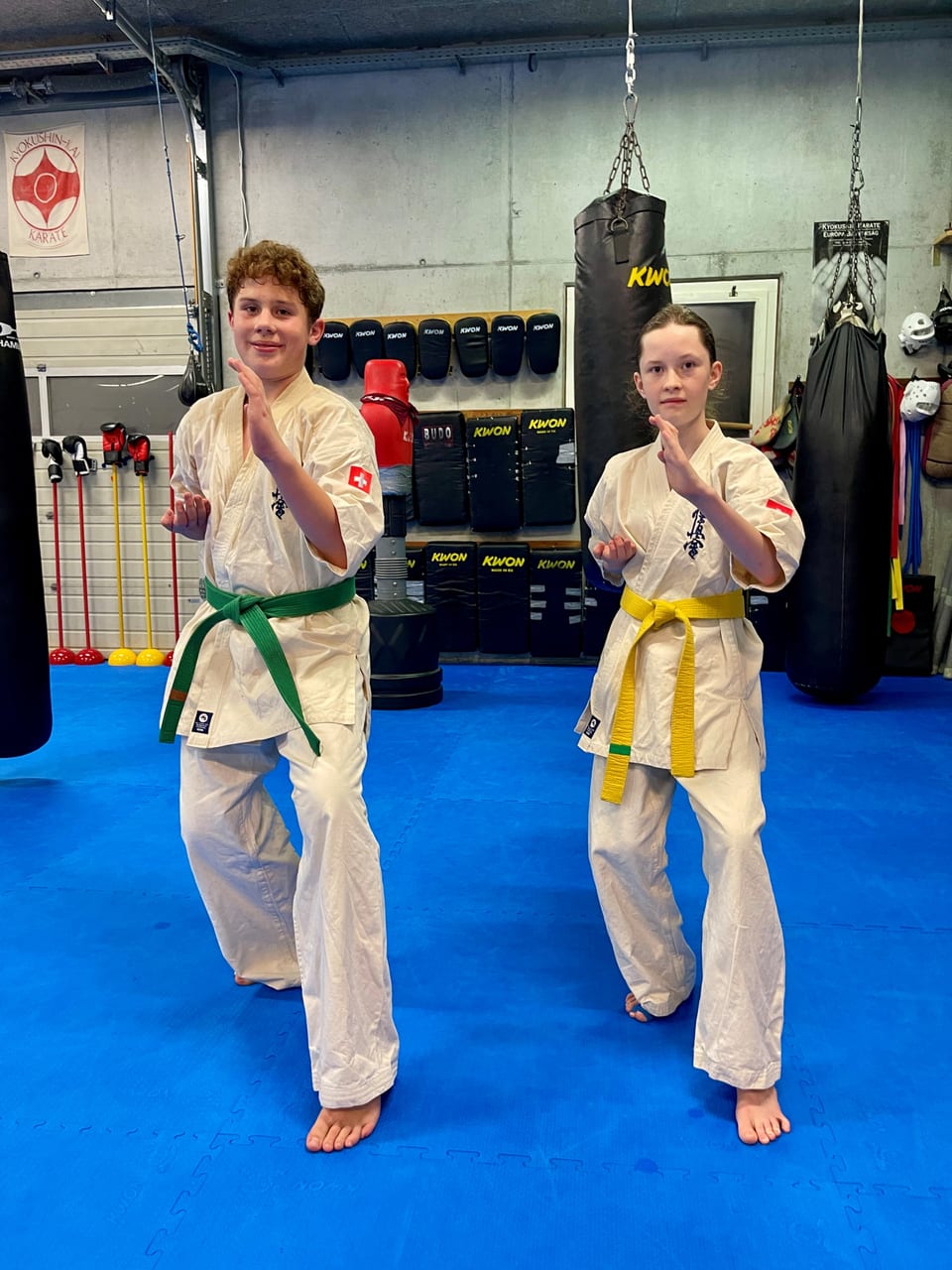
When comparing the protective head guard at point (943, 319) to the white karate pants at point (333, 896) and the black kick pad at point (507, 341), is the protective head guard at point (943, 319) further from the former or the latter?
the white karate pants at point (333, 896)

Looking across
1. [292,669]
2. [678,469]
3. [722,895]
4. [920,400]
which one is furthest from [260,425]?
[920,400]

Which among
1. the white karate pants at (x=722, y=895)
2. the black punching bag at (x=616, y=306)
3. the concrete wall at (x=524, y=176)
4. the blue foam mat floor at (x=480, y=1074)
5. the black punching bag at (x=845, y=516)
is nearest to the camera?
the blue foam mat floor at (x=480, y=1074)

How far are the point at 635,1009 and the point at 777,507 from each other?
1.26 meters

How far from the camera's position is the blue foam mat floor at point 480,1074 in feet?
5.43

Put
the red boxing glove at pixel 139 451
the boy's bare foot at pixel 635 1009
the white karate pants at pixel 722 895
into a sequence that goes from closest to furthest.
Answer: the white karate pants at pixel 722 895 < the boy's bare foot at pixel 635 1009 < the red boxing glove at pixel 139 451

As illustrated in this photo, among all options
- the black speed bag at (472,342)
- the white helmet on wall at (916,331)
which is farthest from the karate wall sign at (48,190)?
Result: the white helmet on wall at (916,331)

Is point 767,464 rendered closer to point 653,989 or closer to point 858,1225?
point 653,989

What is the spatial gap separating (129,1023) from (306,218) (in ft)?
21.5

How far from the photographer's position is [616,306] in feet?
10.5

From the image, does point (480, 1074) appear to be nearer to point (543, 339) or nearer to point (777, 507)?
point (777, 507)

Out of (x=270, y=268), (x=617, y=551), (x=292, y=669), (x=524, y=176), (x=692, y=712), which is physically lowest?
(x=692, y=712)

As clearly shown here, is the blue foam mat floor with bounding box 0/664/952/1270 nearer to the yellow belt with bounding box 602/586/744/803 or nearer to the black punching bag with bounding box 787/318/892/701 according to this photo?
the yellow belt with bounding box 602/586/744/803

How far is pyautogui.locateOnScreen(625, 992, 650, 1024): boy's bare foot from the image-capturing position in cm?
237

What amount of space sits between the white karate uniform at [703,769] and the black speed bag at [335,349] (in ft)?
17.6
